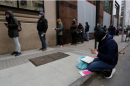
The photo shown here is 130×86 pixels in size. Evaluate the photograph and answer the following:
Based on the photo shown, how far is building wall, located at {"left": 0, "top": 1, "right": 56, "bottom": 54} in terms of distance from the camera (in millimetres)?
4164

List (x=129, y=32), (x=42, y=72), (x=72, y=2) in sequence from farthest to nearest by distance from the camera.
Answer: (x=129, y=32)
(x=72, y=2)
(x=42, y=72)

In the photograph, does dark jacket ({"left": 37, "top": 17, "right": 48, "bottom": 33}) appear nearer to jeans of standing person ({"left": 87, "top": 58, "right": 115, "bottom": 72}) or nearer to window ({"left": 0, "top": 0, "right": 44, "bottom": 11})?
window ({"left": 0, "top": 0, "right": 44, "bottom": 11})

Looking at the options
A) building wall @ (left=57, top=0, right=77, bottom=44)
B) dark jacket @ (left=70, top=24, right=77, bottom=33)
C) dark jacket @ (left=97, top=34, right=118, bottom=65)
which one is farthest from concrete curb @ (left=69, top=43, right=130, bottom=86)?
building wall @ (left=57, top=0, right=77, bottom=44)

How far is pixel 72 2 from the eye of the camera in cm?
726

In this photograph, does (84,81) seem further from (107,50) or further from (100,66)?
(107,50)

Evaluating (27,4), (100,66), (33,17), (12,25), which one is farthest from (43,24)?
(100,66)

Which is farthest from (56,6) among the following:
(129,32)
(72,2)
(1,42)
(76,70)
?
(129,32)

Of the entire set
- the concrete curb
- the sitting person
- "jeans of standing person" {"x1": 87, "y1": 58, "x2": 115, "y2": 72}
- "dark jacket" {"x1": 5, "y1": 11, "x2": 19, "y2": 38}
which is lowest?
the concrete curb

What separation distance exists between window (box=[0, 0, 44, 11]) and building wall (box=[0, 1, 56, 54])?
28 centimetres

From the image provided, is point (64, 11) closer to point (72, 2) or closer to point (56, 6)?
point (56, 6)

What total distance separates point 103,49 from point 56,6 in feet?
17.2

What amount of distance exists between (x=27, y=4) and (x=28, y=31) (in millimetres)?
1563

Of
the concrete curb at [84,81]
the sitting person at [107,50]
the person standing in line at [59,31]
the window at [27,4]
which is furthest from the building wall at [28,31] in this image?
the sitting person at [107,50]

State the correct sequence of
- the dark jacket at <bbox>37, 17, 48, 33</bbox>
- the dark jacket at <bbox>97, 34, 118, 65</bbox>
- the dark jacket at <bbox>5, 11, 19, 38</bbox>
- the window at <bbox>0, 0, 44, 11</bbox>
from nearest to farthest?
the dark jacket at <bbox>97, 34, 118, 65</bbox> < the dark jacket at <bbox>5, 11, 19, 38</bbox> < the window at <bbox>0, 0, 44, 11</bbox> < the dark jacket at <bbox>37, 17, 48, 33</bbox>
